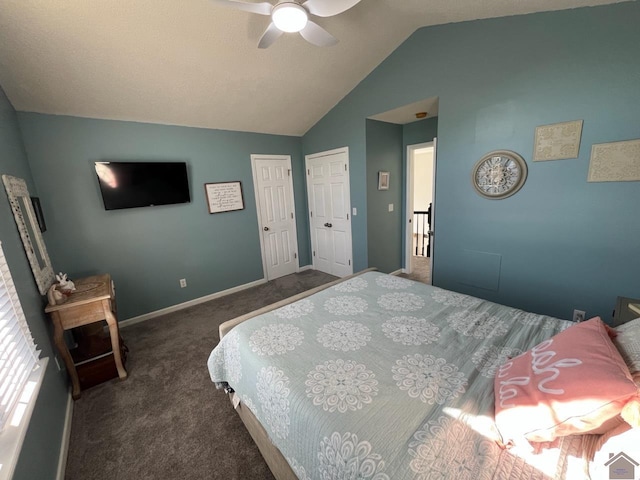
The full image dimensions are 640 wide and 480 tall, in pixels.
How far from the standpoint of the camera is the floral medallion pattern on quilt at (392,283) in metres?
2.01

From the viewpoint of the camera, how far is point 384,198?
12.3ft

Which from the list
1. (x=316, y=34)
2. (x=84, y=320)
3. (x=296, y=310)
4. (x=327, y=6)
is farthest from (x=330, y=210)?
(x=84, y=320)

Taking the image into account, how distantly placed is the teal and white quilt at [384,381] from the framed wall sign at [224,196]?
2.31 meters

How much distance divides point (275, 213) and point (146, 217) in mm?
1785

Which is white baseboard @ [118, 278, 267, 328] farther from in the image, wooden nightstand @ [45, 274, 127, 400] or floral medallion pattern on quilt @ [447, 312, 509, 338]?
floral medallion pattern on quilt @ [447, 312, 509, 338]

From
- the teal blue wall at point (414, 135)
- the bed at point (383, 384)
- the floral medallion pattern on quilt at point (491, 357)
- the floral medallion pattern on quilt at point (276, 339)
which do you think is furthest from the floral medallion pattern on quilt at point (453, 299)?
the teal blue wall at point (414, 135)

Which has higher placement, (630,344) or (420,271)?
(630,344)

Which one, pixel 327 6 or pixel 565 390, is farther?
pixel 327 6

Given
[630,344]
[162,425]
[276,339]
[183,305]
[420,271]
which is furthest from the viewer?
[420,271]

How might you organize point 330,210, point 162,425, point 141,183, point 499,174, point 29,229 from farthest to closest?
point 330,210 → point 141,183 → point 499,174 → point 29,229 → point 162,425

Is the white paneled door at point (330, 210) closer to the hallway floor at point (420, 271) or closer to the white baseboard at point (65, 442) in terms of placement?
the hallway floor at point (420, 271)

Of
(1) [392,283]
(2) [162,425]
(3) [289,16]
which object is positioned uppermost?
(3) [289,16]

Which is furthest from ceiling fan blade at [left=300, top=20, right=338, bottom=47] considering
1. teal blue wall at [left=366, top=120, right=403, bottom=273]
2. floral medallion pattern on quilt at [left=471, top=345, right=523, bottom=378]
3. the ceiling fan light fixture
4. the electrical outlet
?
the electrical outlet

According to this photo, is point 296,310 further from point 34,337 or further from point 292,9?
point 292,9
